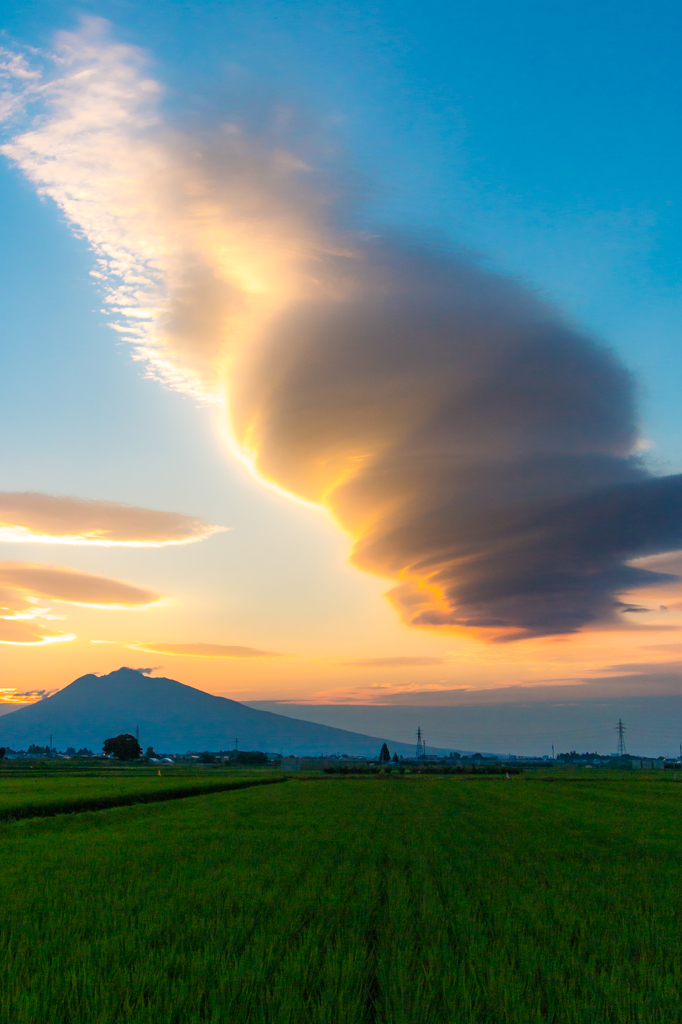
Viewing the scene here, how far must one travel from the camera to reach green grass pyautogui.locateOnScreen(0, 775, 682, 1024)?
23.5 ft

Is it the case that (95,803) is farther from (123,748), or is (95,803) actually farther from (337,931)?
(123,748)

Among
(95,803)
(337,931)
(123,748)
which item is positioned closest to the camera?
(337,931)

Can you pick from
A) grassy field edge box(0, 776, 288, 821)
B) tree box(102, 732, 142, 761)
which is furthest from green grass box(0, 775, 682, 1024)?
tree box(102, 732, 142, 761)

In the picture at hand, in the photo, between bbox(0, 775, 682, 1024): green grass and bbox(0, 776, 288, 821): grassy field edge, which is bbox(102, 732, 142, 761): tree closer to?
bbox(0, 776, 288, 821): grassy field edge

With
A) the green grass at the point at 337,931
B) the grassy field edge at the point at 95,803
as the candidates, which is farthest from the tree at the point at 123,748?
the green grass at the point at 337,931

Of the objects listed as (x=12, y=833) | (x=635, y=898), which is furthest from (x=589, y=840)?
(x=12, y=833)

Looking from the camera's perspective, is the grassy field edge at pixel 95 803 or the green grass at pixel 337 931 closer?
the green grass at pixel 337 931

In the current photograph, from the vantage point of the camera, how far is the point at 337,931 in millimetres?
9953

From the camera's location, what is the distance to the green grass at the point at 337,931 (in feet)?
23.5

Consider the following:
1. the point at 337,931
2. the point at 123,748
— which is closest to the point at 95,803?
the point at 337,931

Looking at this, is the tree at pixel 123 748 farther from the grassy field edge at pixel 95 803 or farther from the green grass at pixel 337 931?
the green grass at pixel 337 931

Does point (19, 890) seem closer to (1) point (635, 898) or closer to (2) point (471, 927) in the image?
(2) point (471, 927)

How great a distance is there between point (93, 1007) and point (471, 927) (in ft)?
18.6

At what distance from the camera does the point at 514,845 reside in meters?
20.6
